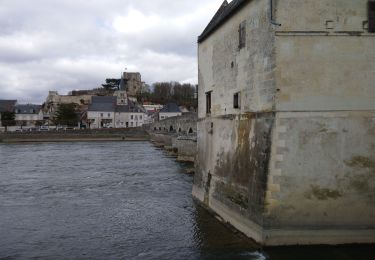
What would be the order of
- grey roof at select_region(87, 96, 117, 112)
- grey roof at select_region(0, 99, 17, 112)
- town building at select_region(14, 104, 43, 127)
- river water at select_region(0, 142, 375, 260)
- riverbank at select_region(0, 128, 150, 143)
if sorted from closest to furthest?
river water at select_region(0, 142, 375, 260), riverbank at select_region(0, 128, 150, 143), grey roof at select_region(87, 96, 117, 112), grey roof at select_region(0, 99, 17, 112), town building at select_region(14, 104, 43, 127)

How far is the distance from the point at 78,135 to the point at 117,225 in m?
55.7

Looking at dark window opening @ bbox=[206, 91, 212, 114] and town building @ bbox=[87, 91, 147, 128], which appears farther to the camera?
town building @ bbox=[87, 91, 147, 128]

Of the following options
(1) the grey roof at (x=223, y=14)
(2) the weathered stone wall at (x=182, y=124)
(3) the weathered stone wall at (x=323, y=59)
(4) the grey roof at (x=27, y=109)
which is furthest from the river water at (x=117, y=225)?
(4) the grey roof at (x=27, y=109)

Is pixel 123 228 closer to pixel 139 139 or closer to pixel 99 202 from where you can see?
pixel 99 202

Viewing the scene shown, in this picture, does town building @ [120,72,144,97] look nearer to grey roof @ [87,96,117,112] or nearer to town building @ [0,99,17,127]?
grey roof @ [87,96,117,112]

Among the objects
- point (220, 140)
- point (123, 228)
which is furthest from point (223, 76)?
point (123, 228)

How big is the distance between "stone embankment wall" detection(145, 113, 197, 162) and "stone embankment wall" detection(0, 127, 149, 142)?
42.6ft

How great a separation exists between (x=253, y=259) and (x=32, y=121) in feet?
309

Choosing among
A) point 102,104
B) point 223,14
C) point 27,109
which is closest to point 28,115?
point 27,109

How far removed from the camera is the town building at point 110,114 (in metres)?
88.7

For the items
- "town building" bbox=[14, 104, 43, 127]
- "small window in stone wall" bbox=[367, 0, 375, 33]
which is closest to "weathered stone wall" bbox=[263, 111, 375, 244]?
"small window in stone wall" bbox=[367, 0, 375, 33]

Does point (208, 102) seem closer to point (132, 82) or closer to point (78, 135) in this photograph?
point (78, 135)

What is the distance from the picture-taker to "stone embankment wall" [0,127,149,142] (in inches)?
2495

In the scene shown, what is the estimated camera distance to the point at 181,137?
33031 millimetres
